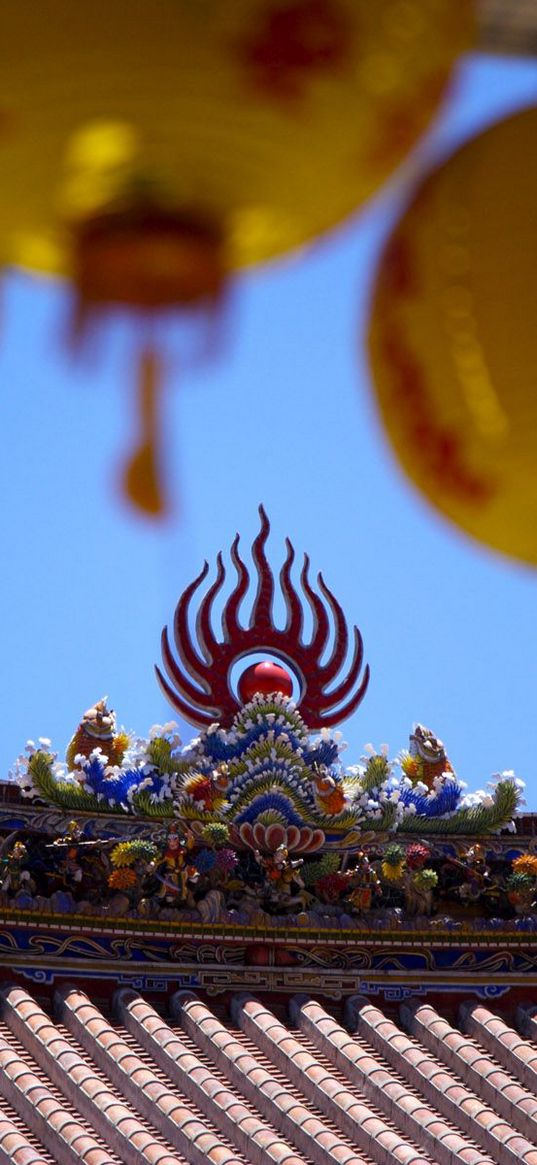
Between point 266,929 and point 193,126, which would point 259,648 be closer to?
point 266,929

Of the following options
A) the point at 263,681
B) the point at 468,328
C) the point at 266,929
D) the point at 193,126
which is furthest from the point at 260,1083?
the point at 193,126

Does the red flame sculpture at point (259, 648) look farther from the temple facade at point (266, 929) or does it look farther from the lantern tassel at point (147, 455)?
the lantern tassel at point (147, 455)

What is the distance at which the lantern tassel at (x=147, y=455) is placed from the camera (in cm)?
261

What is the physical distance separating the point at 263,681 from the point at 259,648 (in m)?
0.26

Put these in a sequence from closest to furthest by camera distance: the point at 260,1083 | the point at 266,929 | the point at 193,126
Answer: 1. the point at 193,126
2. the point at 260,1083
3. the point at 266,929

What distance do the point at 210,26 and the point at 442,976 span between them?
29.3 feet

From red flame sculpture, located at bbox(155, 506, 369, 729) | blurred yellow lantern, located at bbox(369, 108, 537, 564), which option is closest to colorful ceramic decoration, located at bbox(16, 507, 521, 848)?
red flame sculpture, located at bbox(155, 506, 369, 729)

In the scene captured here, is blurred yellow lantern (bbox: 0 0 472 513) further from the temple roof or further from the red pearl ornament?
the red pearl ornament

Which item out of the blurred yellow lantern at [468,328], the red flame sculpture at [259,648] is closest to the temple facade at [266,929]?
the red flame sculpture at [259,648]

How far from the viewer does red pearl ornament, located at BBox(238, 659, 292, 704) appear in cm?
1109

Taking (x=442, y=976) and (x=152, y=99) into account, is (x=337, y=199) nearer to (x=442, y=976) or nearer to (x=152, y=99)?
(x=152, y=99)

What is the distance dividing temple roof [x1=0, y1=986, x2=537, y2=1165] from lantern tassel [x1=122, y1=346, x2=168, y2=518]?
6.54 meters

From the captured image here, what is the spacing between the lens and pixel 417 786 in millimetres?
11055

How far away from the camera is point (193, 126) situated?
2443mm
